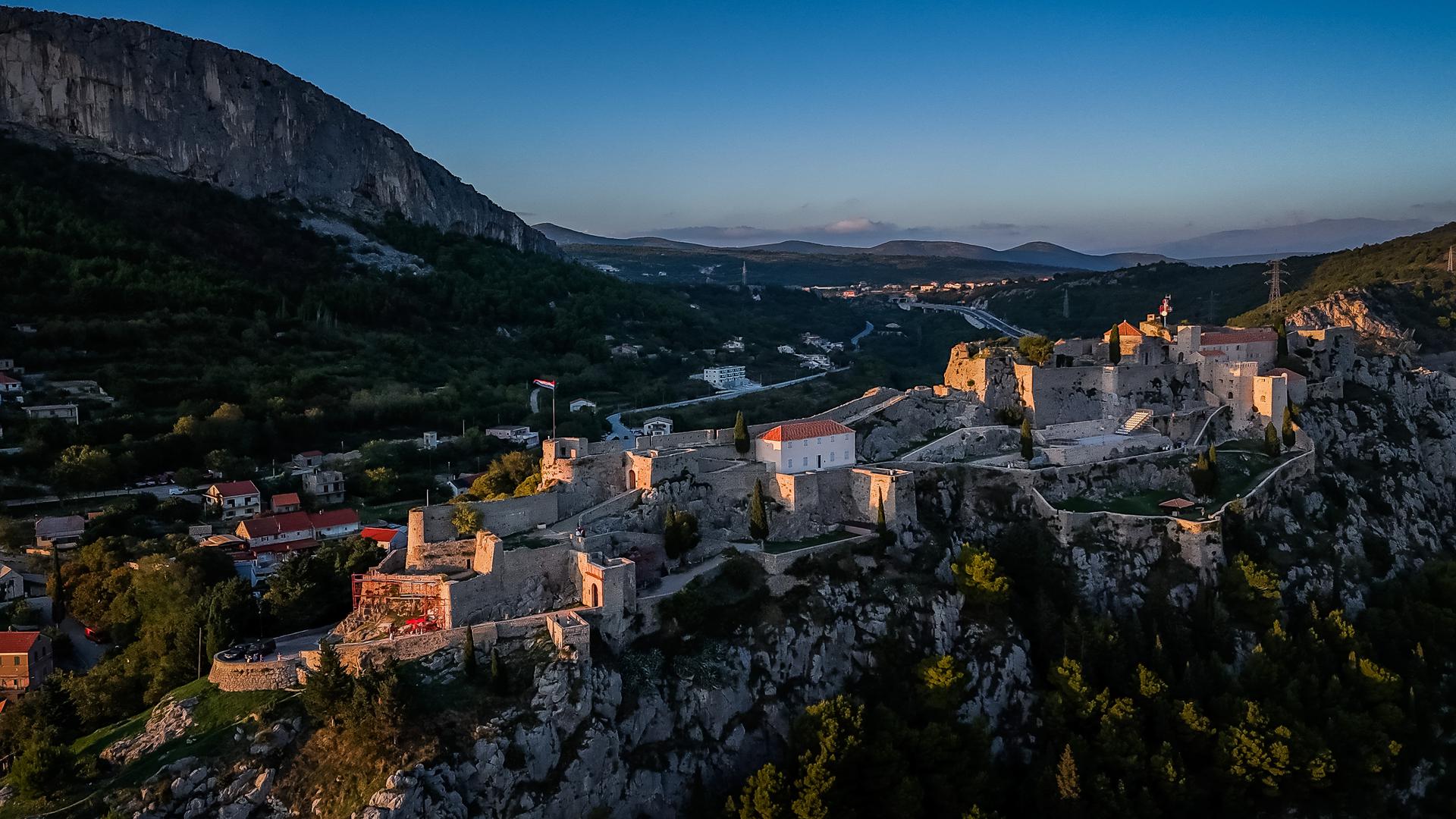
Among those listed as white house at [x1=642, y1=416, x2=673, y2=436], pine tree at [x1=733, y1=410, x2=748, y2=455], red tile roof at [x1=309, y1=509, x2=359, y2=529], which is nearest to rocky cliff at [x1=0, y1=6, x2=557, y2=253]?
white house at [x1=642, y1=416, x2=673, y2=436]

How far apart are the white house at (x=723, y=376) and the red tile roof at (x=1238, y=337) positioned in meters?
44.1

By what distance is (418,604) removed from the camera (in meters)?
25.3

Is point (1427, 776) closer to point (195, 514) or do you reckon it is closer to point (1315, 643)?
point (1315, 643)

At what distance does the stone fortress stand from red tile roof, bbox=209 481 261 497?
20.8 m

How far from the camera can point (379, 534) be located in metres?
37.3

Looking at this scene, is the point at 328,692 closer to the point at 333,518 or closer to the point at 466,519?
the point at 466,519

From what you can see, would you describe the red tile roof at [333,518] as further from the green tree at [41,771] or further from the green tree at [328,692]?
the green tree at [328,692]

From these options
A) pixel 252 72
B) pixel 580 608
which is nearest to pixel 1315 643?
pixel 580 608

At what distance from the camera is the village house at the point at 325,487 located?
158ft

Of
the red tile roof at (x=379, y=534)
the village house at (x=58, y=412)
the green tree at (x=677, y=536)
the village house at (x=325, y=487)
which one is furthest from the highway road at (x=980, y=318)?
the village house at (x=58, y=412)

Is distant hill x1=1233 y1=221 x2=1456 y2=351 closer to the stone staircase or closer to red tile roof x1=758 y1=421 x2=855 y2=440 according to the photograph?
the stone staircase

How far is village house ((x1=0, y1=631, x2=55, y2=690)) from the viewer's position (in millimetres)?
28797

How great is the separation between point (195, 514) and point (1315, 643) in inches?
1780

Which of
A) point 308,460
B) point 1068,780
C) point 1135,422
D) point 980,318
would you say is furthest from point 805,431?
point 980,318
